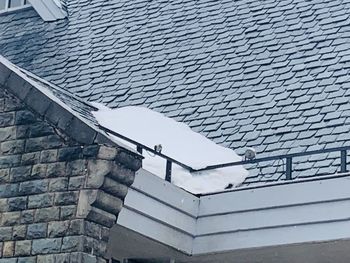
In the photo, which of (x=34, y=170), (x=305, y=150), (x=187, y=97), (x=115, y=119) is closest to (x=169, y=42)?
Answer: (x=187, y=97)

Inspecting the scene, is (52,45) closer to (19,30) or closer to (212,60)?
(19,30)

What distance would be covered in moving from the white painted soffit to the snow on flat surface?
12.0 feet

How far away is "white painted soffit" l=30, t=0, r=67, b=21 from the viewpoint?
13.2m

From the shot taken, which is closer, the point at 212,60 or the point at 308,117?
the point at 308,117

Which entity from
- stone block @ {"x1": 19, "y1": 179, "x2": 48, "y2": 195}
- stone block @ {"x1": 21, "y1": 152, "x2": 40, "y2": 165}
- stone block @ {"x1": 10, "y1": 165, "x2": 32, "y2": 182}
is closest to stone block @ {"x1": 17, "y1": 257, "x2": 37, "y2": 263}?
stone block @ {"x1": 19, "y1": 179, "x2": 48, "y2": 195}

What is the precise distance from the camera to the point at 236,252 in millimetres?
8133

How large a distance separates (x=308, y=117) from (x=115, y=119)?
73.0 inches

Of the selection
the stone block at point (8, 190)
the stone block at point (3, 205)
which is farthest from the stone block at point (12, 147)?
the stone block at point (3, 205)

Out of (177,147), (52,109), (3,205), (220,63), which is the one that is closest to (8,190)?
(3,205)

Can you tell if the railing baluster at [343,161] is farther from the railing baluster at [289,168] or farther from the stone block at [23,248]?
the stone block at [23,248]

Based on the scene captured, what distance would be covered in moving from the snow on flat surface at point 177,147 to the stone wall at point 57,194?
1.01 m

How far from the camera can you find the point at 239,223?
26.2 feet

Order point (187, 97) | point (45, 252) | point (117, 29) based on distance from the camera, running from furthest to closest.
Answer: point (117, 29) → point (187, 97) → point (45, 252)

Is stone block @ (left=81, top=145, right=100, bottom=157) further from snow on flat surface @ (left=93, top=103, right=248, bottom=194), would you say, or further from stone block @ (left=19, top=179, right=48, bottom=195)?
snow on flat surface @ (left=93, top=103, right=248, bottom=194)
